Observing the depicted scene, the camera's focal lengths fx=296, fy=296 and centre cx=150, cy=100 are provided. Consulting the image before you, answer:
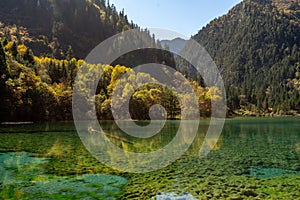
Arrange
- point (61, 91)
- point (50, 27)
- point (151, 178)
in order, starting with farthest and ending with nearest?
point (50, 27), point (61, 91), point (151, 178)

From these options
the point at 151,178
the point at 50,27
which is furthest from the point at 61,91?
the point at 50,27

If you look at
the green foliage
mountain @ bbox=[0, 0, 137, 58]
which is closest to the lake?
the green foliage

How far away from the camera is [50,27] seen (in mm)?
178875

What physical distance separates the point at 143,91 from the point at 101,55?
189 feet

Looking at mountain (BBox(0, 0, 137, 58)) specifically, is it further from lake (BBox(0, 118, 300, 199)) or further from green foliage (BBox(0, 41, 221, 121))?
lake (BBox(0, 118, 300, 199))

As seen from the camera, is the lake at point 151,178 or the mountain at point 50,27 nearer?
the lake at point 151,178

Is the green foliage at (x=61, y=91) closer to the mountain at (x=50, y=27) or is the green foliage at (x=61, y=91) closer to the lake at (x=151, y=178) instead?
the lake at (x=151, y=178)

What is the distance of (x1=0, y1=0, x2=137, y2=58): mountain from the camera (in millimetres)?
158375

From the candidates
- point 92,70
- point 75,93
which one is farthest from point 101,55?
point 75,93

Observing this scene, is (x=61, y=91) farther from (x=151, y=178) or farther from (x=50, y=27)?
(x=50, y=27)

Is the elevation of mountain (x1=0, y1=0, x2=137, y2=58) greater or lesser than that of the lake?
greater

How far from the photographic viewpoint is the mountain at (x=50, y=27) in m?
158

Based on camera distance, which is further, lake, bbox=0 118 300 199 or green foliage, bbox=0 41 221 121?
green foliage, bbox=0 41 221 121

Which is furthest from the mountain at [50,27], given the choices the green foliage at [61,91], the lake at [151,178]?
the lake at [151,178]
